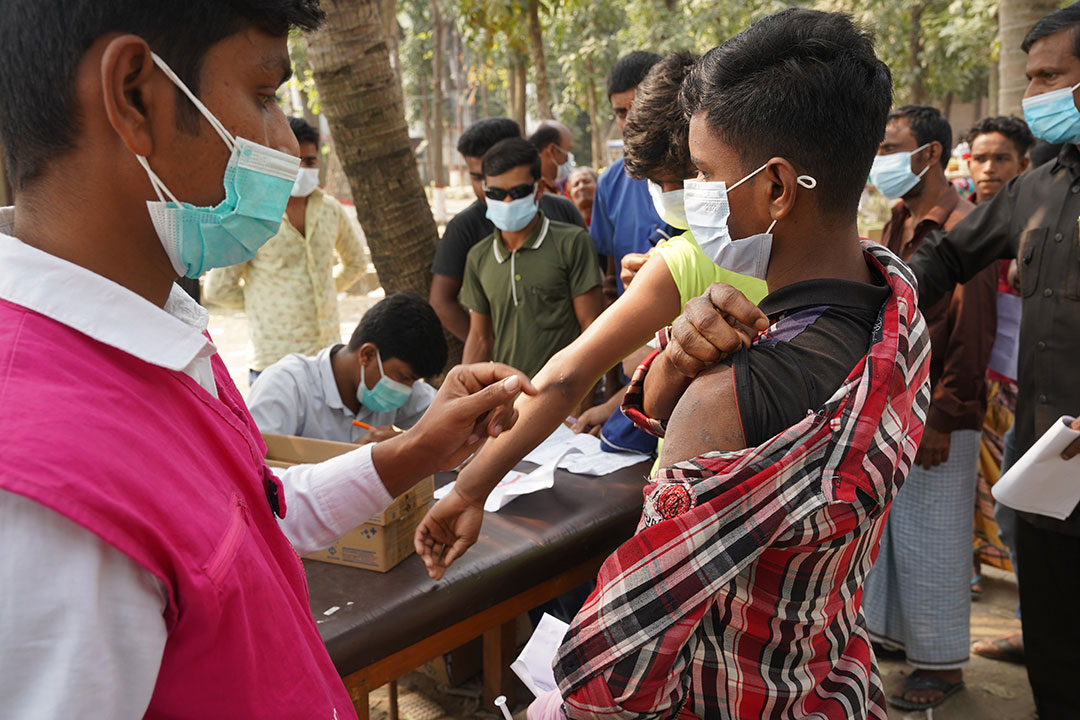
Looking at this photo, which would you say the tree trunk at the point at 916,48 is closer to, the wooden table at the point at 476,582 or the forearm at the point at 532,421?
the wooden table at the point at 476,582

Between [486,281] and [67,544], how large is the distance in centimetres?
322

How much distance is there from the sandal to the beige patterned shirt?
3.54 m

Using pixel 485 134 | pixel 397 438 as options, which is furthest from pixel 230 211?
pixel 485 134

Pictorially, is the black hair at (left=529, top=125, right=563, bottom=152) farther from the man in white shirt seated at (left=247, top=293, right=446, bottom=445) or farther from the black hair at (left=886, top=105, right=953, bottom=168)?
the man in white shirt seated at (left=247, top=293, right=446, bottom=445)

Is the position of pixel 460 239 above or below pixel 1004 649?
above

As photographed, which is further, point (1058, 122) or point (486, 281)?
point (486, 281)

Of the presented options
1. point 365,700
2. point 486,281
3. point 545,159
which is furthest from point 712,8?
point 365,700

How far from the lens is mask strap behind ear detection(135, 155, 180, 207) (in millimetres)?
972

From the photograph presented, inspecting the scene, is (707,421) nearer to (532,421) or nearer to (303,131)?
(532,421)

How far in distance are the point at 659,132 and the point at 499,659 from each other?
1928 millimetres

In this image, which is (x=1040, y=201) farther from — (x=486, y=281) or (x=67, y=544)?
(x=67, y=544)

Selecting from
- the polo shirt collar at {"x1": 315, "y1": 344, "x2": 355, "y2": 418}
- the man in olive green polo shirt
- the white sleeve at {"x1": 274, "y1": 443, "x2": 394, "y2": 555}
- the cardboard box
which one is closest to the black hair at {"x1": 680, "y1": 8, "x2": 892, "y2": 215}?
the white sleeve at {"x1": 274, "y1": 443, "x2": 394, "y2": 555}

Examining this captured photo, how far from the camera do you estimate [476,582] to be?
2260mm

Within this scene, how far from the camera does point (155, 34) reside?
0.95 meters
